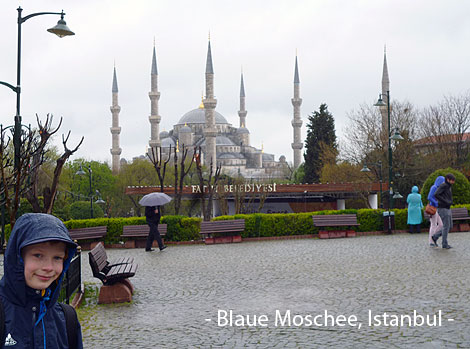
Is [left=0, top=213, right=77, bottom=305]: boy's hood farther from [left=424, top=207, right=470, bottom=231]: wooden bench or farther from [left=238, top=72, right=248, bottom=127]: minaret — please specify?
[left=238, top=72, right=248, bottom=127]: minaret

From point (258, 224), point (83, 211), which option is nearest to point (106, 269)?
point (258, 224)

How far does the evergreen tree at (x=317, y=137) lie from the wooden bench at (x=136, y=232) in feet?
113

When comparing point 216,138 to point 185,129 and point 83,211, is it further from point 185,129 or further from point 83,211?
point 83,211

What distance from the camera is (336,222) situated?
715 inches

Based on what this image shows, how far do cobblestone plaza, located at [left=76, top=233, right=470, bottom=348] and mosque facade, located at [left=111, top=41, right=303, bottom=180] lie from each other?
55.1 metres

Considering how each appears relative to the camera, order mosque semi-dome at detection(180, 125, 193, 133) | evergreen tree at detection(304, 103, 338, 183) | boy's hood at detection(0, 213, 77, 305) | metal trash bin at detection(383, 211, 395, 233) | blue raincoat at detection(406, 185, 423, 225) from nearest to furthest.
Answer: boy's hood at detection(0, 213, 77, 305) → blue raincoat at detection(406, 185, 423, 225) → metal trash bin at detection(383, 211, 395, 233) → evergreen tree at detection(304, 103, 338, 183) → mosque semi-dome at detection(180, 125, 193, 133)

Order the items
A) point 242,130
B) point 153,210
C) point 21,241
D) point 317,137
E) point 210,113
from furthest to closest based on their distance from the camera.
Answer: point 242,130 → point 210,113 → point 317,137 → point 153,210 → point 21,241

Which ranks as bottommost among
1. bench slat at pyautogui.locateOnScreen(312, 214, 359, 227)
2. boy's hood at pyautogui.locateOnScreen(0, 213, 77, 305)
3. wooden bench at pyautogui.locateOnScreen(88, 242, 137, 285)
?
wooden bench at pyautogui.locateOnScreen(88, 242, 137, 285)

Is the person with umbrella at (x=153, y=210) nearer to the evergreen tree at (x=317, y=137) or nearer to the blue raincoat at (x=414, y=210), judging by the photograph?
the blue raincoat at (x=414, y=210)

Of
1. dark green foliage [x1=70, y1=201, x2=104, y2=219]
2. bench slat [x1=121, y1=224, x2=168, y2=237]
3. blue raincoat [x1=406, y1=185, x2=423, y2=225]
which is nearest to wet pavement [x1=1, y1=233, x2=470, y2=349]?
blue raincoat [x1=406, y1=185, x2=423, y2=225]

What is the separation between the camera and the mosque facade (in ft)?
236

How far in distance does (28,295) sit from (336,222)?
16.1 metres

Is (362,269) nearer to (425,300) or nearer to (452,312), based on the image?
(425,300)

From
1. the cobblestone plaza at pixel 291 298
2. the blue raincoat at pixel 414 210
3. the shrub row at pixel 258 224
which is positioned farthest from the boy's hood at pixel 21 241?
the blue raincoat at pixel 414 210
